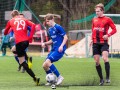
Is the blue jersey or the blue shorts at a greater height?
the blue jersey

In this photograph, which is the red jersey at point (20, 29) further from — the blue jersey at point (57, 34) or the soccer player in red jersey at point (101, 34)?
the soccer player in red jersey at point (101, 34)

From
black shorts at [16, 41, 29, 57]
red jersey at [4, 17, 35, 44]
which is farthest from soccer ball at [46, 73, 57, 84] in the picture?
red jersey at [4, 17, 35, 44]

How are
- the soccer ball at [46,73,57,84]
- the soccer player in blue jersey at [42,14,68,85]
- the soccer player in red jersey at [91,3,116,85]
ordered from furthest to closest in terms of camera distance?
the soccer player in red jersey at [91,3,116,85]
the soccer player in blue jersey at [42,14,68,85]
the soccer ball at [46,73,57,84]

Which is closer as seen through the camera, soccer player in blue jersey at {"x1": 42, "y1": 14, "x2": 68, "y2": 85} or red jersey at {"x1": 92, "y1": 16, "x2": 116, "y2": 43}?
soccer player in blue jersey at {"x1": 42, "y1": 14, "x2": 68, "y2": 85}

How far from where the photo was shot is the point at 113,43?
30.3 meters

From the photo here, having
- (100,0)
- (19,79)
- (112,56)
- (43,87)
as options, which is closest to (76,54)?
(112,56)

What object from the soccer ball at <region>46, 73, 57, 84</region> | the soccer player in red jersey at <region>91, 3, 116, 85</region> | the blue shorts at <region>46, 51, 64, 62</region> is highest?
the soccer player in red jersey at <region>91, 3, 116, 85</region>

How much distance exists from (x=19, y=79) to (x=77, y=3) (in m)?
33.3

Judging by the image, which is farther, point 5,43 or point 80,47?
point 80,47

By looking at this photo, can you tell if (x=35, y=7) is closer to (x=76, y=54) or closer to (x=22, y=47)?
(x=76, y=54)

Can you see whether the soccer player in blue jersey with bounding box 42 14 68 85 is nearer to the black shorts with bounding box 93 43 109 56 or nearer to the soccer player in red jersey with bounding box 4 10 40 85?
the soccer player in red jersey with bounding box 4 10 40 85

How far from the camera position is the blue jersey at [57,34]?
1266 centimetres

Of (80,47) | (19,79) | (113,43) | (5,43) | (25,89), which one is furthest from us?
(80,47)

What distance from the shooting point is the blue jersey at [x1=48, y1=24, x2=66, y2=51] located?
1266 cm
